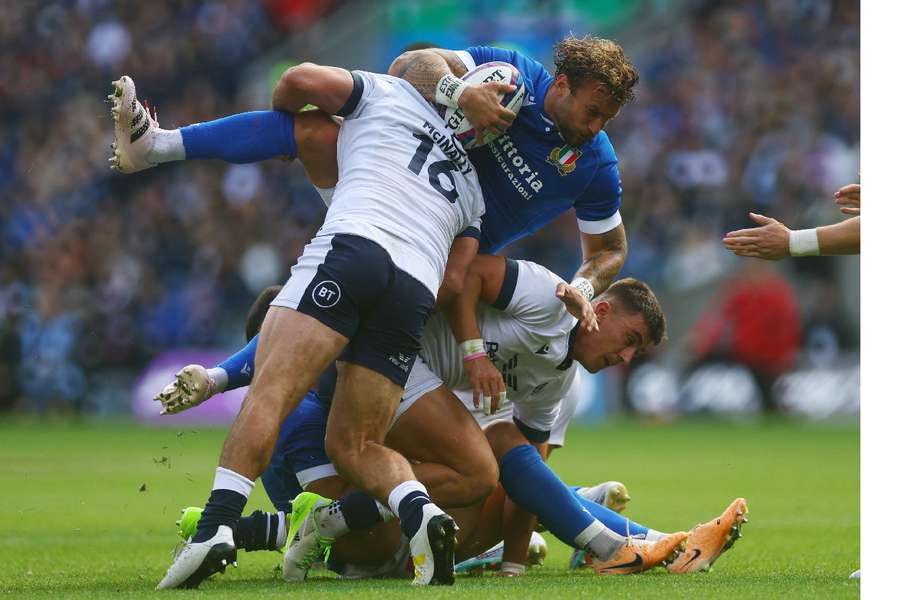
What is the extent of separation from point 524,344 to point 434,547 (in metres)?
1.15

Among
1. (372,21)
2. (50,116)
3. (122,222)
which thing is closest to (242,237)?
(122,222)

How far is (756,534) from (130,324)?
37.7ft

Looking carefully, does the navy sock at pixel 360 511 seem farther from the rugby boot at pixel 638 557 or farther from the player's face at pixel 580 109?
the player's face at pixel 580 109

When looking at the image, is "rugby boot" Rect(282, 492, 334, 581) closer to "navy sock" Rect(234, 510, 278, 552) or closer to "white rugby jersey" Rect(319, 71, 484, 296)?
"navy sock" Rect(234, 510, 278, 552)

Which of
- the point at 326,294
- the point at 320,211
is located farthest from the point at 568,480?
the point at 320,211

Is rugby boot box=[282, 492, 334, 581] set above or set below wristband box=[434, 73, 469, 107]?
below

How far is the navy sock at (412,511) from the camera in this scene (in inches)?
194

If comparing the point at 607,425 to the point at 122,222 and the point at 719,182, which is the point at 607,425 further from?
the point at 122,222

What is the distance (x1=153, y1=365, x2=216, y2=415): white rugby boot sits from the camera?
5.50 meters

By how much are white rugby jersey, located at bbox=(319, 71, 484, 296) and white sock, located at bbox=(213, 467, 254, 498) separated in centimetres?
97

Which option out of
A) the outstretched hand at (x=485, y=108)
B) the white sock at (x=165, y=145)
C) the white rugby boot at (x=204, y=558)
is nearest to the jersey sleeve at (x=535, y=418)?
the outstretched hand at (x=485, y=108)

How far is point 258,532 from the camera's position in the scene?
5695mm

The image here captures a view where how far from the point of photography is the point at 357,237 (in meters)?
5.05

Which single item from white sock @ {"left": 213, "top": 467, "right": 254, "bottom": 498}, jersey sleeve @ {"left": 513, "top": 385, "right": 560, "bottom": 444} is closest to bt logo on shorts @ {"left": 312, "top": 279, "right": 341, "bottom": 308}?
white sock @ {"left": 213, "top": 467, "right": 254, "bottom": 498}
